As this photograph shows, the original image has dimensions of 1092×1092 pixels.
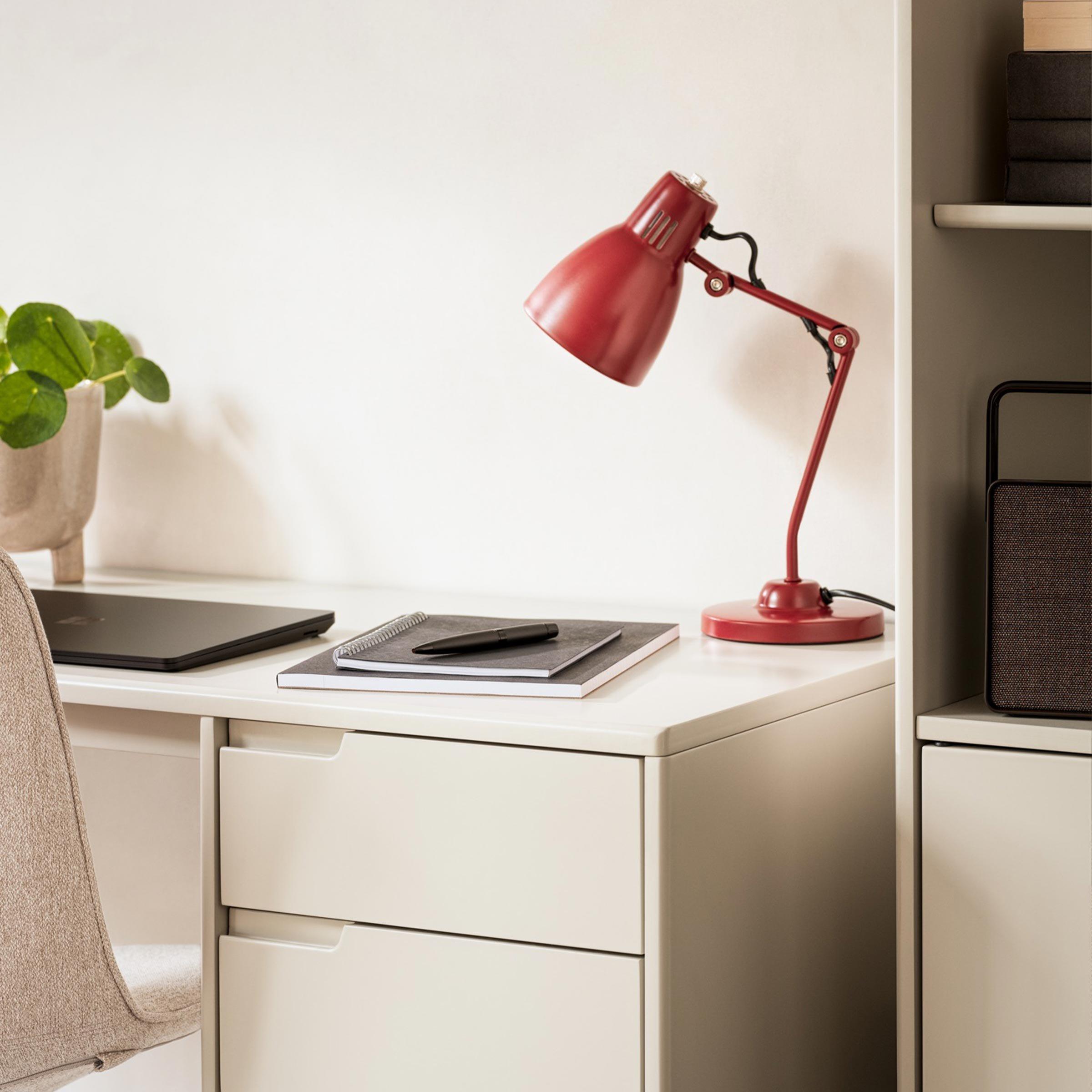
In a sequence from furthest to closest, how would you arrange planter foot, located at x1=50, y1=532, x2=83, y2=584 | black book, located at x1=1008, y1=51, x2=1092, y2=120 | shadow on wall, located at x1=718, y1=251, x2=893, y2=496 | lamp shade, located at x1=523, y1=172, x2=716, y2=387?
1. planter foot, located at x1=50, y1=532, x2=83, y2=584
2. shadow on wall, located at x1=718, y1=251, x2=893, y2=496
3. lamp shade, located at x1=523, y1=172, x2=716, y2=387
4. black book, located at x1=1008, y1=51, x2=1092, y2=120

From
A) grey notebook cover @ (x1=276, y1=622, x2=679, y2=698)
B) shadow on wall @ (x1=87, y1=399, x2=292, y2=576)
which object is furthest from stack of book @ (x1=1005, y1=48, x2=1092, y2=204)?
shadow on wall @ (x1=87, y1=399, x2=292, y2=576)

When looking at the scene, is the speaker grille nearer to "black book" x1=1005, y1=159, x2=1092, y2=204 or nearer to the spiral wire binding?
"black book" x1=1005, y1=159, x2=1092, y2=204

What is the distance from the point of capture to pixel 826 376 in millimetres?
1584

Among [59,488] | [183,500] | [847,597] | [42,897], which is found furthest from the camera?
[183,500]

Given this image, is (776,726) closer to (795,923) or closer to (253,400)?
(795,923)

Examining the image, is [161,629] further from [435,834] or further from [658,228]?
[658,228]

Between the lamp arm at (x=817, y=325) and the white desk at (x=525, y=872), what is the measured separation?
0.15 m

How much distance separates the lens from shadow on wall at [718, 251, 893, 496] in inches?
61.5

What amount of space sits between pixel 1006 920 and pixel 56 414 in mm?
1189

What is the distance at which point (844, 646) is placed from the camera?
143 cm

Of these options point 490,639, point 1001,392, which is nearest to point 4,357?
point 490,639

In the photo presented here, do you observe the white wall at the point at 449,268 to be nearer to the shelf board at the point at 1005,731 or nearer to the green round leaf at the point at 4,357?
the green round leaf at the point at 4,357

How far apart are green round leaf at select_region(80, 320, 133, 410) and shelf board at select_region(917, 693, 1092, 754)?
1.18 m

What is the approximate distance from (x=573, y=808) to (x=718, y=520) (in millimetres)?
620
